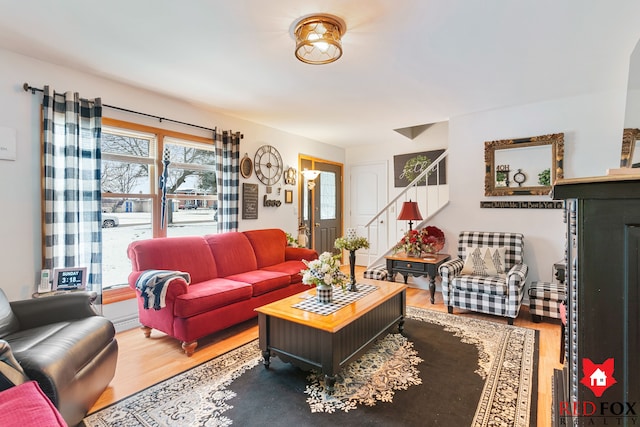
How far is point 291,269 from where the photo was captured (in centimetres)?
386

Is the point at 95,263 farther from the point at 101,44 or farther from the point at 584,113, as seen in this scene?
the point at 584,113

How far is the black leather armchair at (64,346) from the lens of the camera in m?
1.55

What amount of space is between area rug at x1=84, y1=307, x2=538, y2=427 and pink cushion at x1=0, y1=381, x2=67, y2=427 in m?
0.75

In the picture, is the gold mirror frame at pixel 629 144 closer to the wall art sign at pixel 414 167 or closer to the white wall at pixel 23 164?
the wall art sign at pixel 414 167

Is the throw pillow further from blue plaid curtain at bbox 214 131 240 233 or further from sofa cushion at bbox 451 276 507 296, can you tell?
blue plaid curtain at bbox 214 131 240 233

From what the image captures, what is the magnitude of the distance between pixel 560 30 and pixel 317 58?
1756 mm

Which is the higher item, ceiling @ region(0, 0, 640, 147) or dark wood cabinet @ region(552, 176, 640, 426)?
ceiling @ region(0, 0, 640, 147)

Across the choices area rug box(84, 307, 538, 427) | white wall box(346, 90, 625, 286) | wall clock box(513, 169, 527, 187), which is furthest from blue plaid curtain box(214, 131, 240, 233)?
wall clock box(513, 169, 527, 187)

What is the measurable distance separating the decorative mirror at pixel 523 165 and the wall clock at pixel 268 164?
295 centimetres

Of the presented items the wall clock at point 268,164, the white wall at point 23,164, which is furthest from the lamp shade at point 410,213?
the white wall at point 23,164

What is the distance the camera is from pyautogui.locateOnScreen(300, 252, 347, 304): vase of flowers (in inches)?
94.6

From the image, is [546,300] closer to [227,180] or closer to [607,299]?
[607,299]

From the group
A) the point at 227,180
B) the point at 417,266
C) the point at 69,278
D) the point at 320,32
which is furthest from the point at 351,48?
the point at 69,278

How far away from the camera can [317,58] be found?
8.59ft
